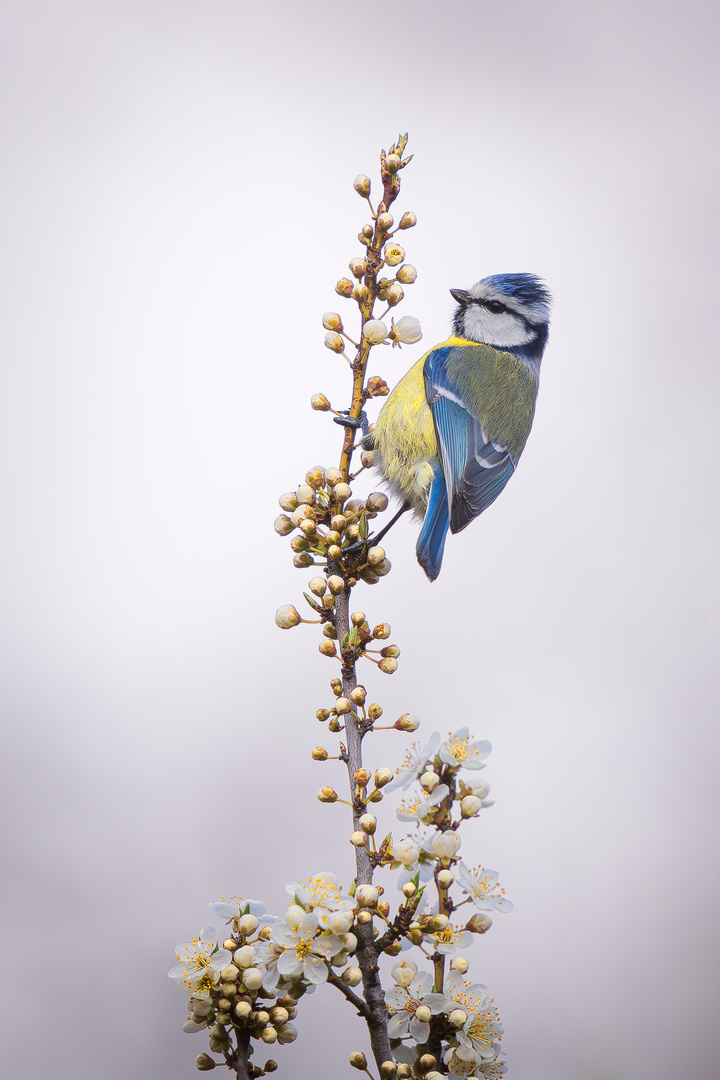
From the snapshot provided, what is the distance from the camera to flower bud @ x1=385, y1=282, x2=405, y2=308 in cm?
58

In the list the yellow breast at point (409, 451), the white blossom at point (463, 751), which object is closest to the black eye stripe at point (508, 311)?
the yellow breast at point (409, 451)

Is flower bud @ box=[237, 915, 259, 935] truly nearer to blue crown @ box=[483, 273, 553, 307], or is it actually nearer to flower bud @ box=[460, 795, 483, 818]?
flower bud @ box=[460, 795, 483, 818]

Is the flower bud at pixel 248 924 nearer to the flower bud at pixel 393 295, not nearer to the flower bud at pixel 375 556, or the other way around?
the flower bud at pixel 375 556

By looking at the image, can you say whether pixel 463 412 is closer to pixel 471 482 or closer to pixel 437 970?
pixel 471 482

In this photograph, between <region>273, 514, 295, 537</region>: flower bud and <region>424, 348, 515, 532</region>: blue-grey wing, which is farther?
<region>424, 348, 515, 532</region>: blue-grey wing

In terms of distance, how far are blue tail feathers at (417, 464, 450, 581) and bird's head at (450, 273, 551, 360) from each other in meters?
0.38

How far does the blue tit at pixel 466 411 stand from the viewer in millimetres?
968

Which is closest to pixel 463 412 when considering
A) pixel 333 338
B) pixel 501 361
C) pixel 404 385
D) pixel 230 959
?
pixel 404 385

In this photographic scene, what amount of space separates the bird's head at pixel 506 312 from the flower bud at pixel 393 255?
58 centimetres

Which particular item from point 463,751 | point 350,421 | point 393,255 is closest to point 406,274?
point 393,255

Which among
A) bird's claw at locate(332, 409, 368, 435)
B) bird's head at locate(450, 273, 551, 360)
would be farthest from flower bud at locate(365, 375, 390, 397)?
bird's head at locate(450, 273, 551, 360)

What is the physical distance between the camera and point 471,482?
0.99m

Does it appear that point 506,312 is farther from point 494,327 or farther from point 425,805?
point 425,805

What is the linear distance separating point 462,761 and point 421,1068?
18 cm
